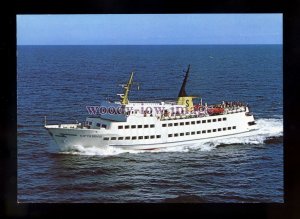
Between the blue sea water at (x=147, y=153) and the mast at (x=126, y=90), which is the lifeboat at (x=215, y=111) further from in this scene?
the mast at (x=126, y=90)

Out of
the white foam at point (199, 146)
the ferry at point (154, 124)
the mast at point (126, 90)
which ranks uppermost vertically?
the mast at point (126, 90)

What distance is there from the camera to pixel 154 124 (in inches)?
163

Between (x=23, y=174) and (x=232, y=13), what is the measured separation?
4.54 feet

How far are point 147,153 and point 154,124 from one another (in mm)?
162

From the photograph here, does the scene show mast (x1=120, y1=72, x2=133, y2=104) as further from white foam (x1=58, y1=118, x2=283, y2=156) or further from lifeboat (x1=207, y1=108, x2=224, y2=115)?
lifeboat (x1=207, y1=108, x2=224, y2=115)

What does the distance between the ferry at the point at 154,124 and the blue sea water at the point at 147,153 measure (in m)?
0.04

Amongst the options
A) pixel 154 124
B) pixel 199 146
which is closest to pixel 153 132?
pixel 154 124

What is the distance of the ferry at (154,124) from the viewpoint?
4102 millimetres

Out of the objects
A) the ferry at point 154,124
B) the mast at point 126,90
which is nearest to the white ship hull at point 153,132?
the ferry at point 154,124
